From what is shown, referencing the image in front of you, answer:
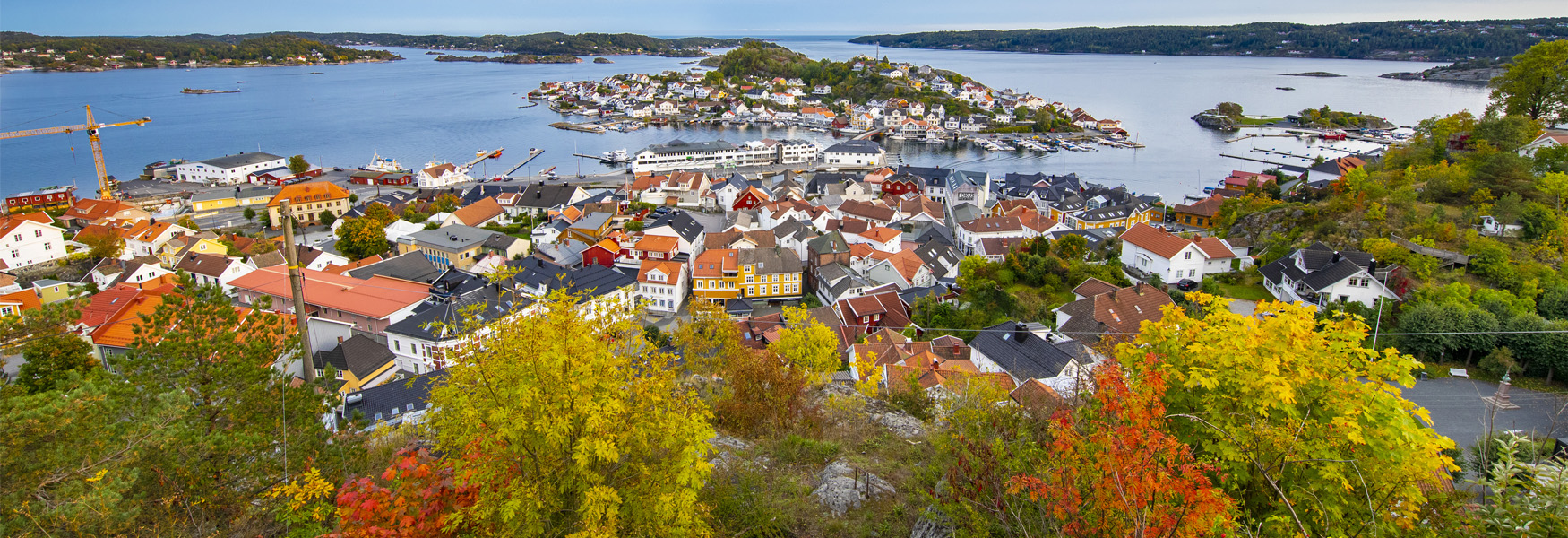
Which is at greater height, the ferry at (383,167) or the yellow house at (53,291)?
the ferry at (383,167)

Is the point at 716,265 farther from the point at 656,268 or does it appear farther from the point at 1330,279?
the point at 1330,279

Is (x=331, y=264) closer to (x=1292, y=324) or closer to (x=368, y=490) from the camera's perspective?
(x=368, y=490)

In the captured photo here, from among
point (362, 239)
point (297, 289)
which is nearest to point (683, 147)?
point (362, 239)

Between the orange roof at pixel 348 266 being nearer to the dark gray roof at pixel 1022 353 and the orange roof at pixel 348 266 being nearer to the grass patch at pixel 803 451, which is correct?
the dark gray roof at pixel 1022 353

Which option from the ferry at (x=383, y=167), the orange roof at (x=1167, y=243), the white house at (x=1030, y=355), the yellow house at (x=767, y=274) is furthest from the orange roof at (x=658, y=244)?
the ferry at (x=383, y=167)

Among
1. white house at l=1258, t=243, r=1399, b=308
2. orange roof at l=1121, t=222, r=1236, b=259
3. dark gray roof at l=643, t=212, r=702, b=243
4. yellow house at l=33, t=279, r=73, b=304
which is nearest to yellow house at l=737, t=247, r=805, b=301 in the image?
dark gray roof at l=643, t=212, r=702, b=243

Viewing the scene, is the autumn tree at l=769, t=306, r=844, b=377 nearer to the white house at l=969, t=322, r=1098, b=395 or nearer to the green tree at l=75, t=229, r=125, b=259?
the white house at l=969, t=322, r=1098, b=395

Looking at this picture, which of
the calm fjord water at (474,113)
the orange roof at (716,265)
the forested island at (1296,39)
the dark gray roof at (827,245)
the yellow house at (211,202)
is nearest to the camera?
the orange roof at (716,265)

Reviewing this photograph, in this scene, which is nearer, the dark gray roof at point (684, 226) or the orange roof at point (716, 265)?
the orange roof at point (716, 265)
